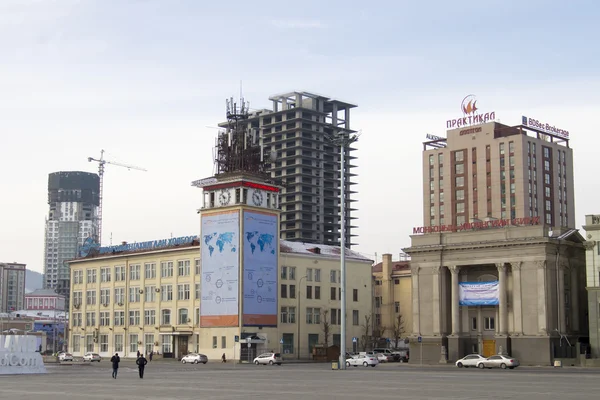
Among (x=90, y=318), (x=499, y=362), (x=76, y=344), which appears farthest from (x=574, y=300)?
(x=76, y=344)

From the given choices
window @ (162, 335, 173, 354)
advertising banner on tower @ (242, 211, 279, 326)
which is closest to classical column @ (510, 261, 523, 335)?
advertising banner on tower @ (242, 211, 279, 326)

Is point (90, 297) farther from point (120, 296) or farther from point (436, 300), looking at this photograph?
point (436, 300)

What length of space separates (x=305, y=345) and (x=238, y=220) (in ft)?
73.6

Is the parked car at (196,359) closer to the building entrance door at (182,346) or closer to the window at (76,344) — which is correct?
the building entrance door at (182,346)

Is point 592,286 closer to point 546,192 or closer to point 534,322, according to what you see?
point 534,322

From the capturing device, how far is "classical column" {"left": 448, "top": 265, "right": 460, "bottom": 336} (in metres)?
104

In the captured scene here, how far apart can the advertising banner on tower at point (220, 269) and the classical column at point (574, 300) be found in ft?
145

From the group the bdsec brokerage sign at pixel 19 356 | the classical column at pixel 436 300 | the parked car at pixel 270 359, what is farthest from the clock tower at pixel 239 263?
the bdsec brokerage sign at pixel 19 356

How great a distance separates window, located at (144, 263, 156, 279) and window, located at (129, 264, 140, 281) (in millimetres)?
2146

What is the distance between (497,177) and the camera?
185250 mm

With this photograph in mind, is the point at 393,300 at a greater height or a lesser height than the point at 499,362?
greater

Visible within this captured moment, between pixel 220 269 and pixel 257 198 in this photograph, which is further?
pixel 257 198

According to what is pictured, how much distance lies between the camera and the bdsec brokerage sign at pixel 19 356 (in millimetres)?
69188

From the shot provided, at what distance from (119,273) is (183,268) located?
17314 mm
